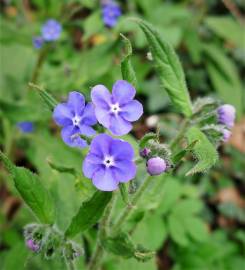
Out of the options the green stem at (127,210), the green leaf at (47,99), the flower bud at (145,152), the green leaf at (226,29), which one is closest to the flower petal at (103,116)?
the flower bud at (145,152)

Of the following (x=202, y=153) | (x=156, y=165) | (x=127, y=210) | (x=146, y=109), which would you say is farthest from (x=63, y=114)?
(x=146, y=109)

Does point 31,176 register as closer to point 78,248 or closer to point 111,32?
point 78,248

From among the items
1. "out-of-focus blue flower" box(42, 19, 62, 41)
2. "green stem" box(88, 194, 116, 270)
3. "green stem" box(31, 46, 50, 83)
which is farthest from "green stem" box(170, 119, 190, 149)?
"green stem" box(31, 46, 50, 83)

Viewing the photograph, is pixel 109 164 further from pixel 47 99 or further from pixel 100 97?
pixel 47 99

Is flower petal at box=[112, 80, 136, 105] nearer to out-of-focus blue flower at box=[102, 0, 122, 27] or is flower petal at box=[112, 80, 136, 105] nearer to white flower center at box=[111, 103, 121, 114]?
white flower center at box=[111, 103, 121, 114]

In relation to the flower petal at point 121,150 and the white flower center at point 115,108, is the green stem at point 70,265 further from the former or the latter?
the white flower center at point 115,108

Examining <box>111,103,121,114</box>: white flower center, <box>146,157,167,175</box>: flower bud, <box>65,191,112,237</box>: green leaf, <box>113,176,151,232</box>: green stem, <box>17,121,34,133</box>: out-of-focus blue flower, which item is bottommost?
<box>17,121,34,133</box>: out-of-focus blue flower
